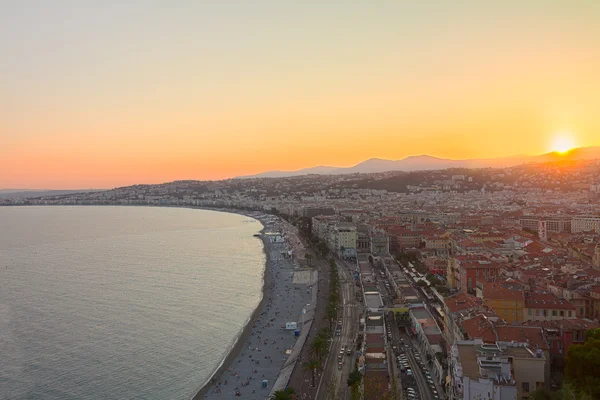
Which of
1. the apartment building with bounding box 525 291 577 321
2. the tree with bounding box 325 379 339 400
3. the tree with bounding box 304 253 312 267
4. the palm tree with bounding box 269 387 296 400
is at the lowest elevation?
the tree with bounding box 304 253 312 267

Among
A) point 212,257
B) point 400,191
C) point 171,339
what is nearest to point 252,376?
point 171,339

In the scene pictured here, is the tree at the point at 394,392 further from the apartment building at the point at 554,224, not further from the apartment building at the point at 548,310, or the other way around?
the apartment building at the point at 554,224

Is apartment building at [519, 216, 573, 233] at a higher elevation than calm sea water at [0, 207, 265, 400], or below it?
higher

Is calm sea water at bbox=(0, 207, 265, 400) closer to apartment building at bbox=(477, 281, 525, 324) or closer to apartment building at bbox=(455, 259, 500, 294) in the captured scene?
apartment building at bbox=(477, 281, 525, 324)

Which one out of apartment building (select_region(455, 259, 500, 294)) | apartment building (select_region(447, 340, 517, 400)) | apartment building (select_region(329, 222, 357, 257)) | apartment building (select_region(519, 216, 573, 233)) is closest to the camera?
apartment building (select_region(447, 340, 517, 400))

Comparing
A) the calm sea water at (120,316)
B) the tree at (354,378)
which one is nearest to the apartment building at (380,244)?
the calm sea water at (120,316)

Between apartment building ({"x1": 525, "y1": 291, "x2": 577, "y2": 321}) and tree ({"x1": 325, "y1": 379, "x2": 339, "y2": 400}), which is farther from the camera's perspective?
apartment building ({"x1": 525, "y1": 291, "x2": 577, "y2": 321})

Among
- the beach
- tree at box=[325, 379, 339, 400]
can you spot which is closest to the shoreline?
the beach
